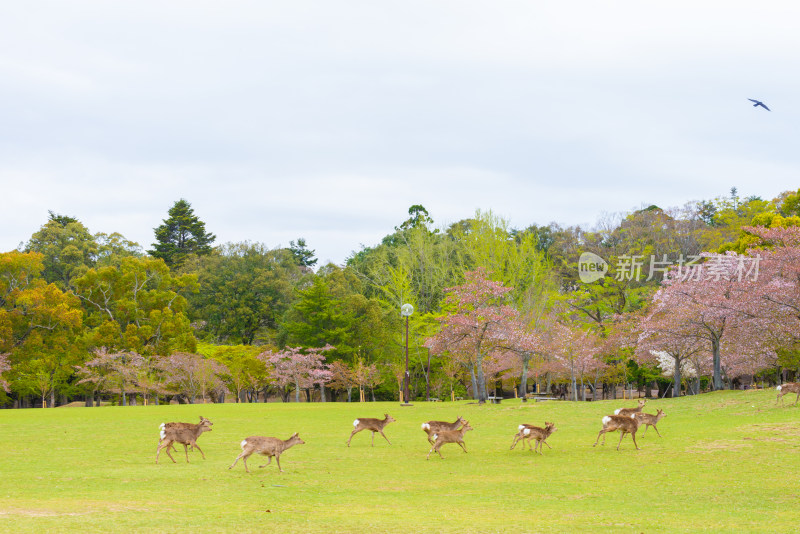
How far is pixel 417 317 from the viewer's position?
193ft

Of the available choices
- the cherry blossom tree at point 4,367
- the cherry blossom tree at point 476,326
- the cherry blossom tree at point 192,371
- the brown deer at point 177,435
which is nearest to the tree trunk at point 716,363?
the cherry blossom tree at point 476,326

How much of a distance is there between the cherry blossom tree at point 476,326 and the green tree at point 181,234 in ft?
182

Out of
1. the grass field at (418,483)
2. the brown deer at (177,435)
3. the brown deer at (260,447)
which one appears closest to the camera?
the grass field at (418,483)

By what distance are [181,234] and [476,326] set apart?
205ft

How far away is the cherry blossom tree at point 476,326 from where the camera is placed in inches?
1528

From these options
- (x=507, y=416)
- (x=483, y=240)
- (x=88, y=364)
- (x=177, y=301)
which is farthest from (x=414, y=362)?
(x=507, y=416)

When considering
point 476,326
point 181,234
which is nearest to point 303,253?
point 181,234

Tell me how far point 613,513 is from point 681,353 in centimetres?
3531

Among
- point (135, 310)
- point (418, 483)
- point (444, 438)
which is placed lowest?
point (418, 483)

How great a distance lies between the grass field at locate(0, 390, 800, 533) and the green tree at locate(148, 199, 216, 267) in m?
64.9

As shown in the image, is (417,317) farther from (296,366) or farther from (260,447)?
(260,447)

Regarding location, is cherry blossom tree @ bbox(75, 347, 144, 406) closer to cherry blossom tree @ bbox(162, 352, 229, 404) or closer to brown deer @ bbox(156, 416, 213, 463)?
cherry blossom tree @ bbox(162, 352, 229, 404)

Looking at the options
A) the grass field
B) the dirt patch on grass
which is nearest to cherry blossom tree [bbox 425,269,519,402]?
the grass field

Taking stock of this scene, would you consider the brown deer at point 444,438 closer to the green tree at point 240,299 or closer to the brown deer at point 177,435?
the brown deer at point 177,435
